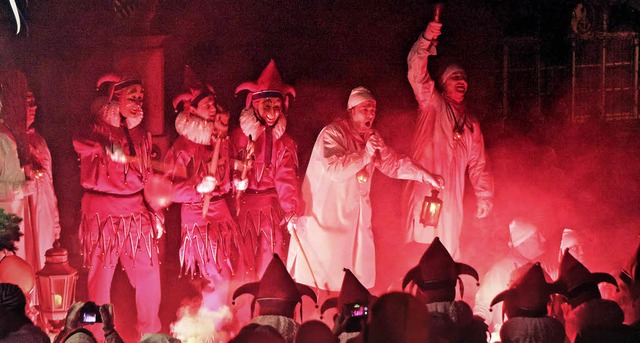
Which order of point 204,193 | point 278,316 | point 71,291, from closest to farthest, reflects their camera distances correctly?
point 278,316 → point 71,291 → point 204,193

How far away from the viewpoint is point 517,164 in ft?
39.3

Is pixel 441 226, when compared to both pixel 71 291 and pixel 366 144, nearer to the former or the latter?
pixel 366 144

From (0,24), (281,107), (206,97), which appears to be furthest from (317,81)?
(0,24)

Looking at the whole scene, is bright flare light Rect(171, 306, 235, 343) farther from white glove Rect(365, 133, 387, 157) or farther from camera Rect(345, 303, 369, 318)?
camera Rect(345, 303, 369, 318)

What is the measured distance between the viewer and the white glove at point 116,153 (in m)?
10.1

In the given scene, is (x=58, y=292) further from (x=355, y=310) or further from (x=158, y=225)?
(x=355, y=310)

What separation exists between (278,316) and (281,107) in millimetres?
4356

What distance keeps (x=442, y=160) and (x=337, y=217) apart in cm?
155

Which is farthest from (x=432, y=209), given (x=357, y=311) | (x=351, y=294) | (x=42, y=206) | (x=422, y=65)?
(x=357, y=311)

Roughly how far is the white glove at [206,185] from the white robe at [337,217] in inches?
45.0

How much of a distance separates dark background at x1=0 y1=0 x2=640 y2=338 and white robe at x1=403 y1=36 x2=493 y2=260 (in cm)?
35

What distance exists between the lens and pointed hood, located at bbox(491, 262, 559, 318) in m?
6.60

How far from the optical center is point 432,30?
10961 millimetres

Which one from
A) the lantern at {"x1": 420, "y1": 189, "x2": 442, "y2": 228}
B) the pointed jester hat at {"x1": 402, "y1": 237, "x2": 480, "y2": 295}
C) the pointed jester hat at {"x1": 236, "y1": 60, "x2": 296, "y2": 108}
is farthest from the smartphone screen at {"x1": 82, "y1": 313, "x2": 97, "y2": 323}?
the lantern at {"x1": 420, "y1": 189, "x2": 442, "y2": 228}
